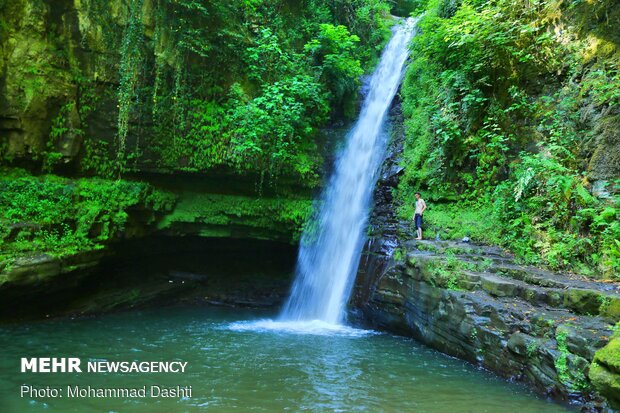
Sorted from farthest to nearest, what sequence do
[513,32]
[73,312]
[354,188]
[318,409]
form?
[354,188], [73,312], [513,32], [318,409]

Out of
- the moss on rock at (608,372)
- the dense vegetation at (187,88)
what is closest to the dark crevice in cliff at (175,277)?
the dense vegetation at (187,88)

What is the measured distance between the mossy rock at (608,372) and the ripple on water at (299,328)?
4.81 meters

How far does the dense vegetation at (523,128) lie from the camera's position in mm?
7016

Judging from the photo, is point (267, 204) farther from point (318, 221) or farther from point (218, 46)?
point (218, 46)

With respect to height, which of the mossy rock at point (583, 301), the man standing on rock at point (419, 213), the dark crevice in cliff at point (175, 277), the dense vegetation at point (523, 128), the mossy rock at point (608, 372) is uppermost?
the dense vegetation at point (523, 128)

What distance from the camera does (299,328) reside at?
9.31 m

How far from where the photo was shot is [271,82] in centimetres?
1174

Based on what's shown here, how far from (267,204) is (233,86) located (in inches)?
130

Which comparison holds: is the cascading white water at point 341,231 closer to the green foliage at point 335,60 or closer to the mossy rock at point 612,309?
the green foliage at point 335,60

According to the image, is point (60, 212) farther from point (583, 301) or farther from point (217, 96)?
point (583, 301)

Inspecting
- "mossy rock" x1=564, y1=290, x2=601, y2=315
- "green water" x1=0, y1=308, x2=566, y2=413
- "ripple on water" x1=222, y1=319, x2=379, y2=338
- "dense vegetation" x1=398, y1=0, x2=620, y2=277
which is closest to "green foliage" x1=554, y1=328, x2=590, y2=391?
"green water" x1=0, y1=308, x2=566, y2=413

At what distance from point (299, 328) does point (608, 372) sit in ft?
20.5

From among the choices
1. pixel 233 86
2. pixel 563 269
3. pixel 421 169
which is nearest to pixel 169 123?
pixel 233 86

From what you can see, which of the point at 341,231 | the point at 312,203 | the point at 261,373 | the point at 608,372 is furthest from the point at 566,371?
the point at 312,203
